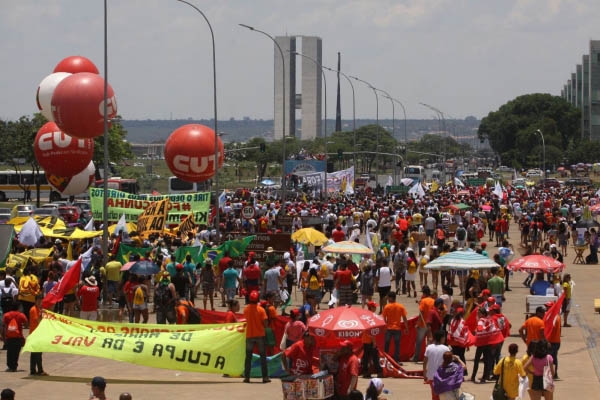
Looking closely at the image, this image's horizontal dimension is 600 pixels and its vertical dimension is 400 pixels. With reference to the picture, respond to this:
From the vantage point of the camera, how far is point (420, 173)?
389ft

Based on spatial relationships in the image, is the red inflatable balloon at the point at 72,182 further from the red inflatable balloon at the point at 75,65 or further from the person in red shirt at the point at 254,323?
the person in red shirt at the point at 254,323

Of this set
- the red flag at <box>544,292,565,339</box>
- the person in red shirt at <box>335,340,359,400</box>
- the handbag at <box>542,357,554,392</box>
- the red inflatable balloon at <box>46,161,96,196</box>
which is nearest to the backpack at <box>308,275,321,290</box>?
the red flag at <box>544,292,565,339</box>

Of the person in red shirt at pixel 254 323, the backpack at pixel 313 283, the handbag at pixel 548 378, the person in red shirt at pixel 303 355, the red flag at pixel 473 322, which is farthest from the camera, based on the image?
the backpack at pixel 313 283

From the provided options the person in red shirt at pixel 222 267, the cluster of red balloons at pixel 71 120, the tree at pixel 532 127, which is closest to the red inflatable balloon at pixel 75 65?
the cluster of red balloons at pixel 71 120

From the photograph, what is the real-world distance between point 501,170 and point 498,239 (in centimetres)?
12559

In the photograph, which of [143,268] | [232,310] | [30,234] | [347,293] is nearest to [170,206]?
[30,234]

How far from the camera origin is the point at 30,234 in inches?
1161

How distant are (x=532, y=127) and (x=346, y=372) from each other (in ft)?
490

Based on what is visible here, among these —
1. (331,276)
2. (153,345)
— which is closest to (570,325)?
(331,276)

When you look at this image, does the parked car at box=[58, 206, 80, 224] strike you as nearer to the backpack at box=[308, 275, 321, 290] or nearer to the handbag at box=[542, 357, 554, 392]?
the backpack at box=[308, 275, 321, 290]

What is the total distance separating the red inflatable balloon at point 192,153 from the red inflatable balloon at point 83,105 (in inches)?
137

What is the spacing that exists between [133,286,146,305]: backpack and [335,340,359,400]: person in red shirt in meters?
7.95

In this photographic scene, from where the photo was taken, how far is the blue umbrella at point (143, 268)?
23797 millimetres

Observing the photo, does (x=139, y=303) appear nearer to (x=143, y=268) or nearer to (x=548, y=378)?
(x=143, y=268)
